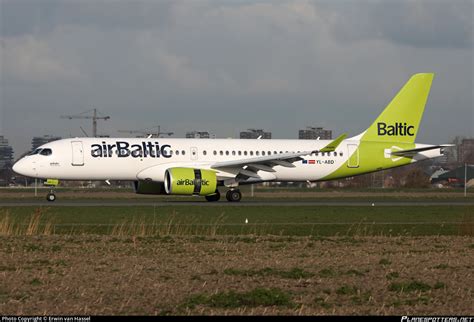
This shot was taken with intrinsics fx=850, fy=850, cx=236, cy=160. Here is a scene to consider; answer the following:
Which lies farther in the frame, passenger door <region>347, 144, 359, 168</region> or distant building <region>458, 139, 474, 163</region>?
distant building <region>458, 139, 474, 163</region>

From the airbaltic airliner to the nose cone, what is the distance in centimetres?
2

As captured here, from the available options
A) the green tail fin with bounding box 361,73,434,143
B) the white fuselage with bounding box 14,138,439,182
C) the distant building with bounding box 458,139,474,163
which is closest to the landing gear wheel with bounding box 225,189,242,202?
the white fuselage with bounding box 14,138,439,182

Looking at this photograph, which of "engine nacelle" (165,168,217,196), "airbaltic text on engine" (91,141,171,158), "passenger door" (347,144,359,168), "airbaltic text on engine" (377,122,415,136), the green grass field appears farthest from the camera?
"airbaltic text on engine" (377,122,415,136)

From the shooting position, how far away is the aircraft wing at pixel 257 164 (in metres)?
44.9

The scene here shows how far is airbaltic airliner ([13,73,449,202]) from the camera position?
1750 inches

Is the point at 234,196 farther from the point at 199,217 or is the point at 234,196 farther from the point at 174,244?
the point at 174,244

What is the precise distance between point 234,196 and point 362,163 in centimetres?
865

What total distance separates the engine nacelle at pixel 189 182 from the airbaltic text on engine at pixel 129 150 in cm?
228

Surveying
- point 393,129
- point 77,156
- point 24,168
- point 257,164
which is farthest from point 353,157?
point 24,168

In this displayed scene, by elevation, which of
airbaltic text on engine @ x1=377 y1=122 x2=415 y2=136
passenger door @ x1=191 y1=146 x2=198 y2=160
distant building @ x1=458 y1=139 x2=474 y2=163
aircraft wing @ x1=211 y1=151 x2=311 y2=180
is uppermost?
airbaltic text on engine @ x1=377 y1=122 x2=415 y2=136

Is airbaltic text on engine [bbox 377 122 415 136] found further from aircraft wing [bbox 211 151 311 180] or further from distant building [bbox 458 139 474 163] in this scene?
distant building [bbox 458 139 474 163]

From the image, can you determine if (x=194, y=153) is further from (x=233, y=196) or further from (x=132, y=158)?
(x=132, y=158)

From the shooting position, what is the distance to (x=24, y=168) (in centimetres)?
4462

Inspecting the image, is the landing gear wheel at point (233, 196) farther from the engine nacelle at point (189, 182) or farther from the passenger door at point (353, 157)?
the passenger door at point (353, 157)
